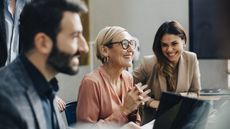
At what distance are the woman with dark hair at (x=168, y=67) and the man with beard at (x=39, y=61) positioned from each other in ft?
4.64

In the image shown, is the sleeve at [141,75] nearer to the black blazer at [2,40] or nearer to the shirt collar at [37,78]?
the black blazer at [2,40]

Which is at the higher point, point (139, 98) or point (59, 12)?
point (59, 12)

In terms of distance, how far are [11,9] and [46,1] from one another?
0.89m

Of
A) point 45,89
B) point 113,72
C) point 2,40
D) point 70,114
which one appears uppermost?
point 2,40

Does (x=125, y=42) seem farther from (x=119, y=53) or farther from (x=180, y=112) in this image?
(x=180, y=112)

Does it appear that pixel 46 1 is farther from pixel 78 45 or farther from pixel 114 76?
pixel 114 76

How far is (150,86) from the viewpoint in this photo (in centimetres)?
253

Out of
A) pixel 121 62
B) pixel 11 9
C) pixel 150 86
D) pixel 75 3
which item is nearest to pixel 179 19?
pixel 150 86

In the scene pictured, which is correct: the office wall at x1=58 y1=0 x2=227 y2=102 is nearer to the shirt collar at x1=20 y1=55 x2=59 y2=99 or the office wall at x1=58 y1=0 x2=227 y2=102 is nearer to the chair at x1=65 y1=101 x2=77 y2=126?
the chair at x1=65 y1=101 x2=77 y2=126

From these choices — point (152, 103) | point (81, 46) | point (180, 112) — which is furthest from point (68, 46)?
point (152, 103)

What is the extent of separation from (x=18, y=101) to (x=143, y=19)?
9.47 feet

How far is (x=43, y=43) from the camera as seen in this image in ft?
3.52

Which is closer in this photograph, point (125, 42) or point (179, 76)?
point (125, 42)

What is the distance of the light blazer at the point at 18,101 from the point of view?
1.00 metres
